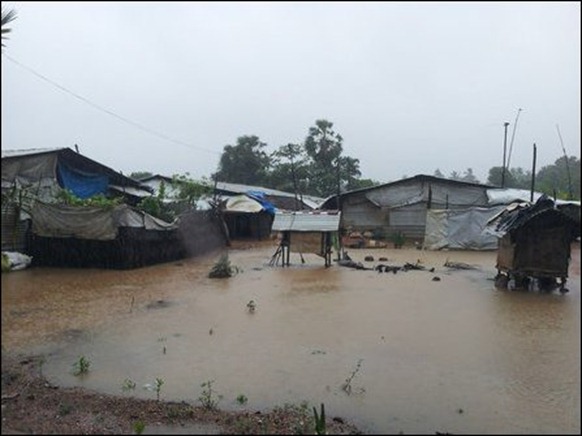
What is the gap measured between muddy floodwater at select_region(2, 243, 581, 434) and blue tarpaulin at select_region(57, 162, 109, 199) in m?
6.79

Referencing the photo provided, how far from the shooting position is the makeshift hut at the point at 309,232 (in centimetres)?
1588

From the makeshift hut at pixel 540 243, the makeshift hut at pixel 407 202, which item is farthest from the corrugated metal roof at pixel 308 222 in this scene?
the makeshift hut at pixel 407 202

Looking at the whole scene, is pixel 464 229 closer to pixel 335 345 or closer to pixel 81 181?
pixel 81 181

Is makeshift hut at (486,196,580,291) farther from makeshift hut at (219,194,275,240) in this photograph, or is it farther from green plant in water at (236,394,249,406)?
makeshift hut at (219,194,275,240)

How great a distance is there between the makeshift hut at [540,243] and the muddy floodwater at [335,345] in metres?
0.51

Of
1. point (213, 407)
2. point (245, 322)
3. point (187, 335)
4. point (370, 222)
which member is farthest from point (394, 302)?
point (370, 222)

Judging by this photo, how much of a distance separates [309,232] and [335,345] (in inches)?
370

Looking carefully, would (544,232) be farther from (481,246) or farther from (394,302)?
(481,246)

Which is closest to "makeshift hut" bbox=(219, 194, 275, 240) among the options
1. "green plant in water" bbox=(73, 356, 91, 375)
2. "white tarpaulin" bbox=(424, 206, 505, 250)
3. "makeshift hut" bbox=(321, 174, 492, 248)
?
"makeshift hut" bbox=(321, 174, 492, 248)

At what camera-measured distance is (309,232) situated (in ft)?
52.6

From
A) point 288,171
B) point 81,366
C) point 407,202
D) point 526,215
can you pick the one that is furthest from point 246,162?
point 81,366

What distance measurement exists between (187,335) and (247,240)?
1916cm

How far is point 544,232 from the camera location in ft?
35.0

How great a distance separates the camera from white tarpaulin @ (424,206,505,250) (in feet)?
67.9
